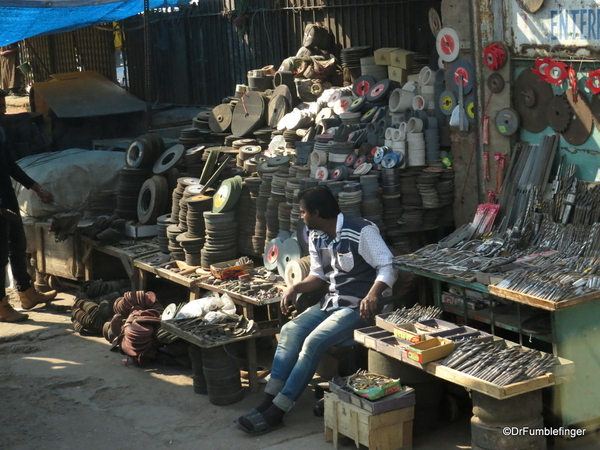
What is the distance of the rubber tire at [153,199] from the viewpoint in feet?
31.3

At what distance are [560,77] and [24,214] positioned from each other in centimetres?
683

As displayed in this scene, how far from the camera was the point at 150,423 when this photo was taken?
6.52 meters

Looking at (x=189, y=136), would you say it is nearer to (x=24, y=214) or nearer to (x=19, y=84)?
(x=24, y=214)

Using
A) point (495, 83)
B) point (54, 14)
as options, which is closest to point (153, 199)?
point (495, 83)

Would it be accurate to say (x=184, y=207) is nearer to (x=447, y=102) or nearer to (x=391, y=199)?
(x=391, y=199)

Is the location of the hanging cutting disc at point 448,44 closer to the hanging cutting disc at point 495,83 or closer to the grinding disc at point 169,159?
the hanging cutting disc at point 495,83

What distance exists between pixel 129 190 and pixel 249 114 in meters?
1.69

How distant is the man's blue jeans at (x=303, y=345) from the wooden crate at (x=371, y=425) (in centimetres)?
36

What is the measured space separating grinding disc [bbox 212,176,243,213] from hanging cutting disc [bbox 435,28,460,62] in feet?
7.79

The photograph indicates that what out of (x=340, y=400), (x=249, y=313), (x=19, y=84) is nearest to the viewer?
(x=340, y=400)

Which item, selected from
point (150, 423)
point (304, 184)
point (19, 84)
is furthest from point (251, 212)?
point (19, 84)

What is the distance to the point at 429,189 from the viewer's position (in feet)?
24.4

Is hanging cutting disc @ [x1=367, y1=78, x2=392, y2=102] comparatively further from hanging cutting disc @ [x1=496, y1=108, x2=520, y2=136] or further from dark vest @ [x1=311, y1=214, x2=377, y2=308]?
dark vest @ [x1=311, y1=214, x2=377, y2=308]

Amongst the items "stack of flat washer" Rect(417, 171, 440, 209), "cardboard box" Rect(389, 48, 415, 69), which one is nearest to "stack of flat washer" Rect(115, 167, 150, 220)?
"cardboard box" Rect(389, 48, 415, 69)
